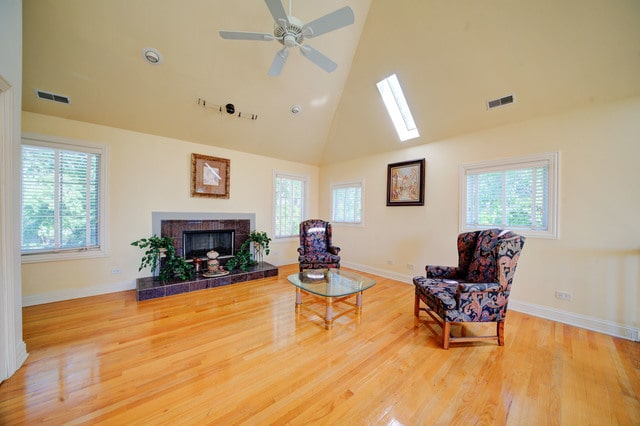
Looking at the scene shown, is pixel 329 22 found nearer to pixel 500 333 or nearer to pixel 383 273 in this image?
pixel 500 333

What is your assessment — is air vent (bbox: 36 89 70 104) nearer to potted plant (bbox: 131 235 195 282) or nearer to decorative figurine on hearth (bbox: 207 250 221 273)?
potted plant (bbox: 131 235 195 282)

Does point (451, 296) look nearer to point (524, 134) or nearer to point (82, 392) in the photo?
point (524, 134)

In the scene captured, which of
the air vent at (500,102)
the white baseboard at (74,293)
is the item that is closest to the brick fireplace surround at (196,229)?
the white baseboard at (74,293)

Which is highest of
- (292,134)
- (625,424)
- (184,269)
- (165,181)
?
(292,134)

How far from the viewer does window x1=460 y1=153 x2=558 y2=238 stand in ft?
9.53

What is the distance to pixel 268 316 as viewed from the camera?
281 cm

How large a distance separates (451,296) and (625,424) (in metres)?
1.17

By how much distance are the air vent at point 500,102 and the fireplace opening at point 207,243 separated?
4.84 m

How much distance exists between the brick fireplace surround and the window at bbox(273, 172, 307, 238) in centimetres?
69

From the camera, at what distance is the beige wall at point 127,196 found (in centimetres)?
311

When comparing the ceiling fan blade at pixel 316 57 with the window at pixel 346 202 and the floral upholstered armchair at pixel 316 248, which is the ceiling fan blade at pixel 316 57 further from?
the window at pixel 346 202

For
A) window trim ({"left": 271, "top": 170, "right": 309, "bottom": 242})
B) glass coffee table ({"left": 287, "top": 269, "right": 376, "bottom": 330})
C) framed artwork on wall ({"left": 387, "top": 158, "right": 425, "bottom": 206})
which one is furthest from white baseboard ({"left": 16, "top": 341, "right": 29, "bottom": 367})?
framed artwork on wall ({"left": 387, "top": 158, "right": 425, "bottom": 206})

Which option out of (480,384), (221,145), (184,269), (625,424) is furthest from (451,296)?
(221,145)

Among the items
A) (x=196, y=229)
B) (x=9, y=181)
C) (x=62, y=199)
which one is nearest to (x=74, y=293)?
(x=62, y=199)
